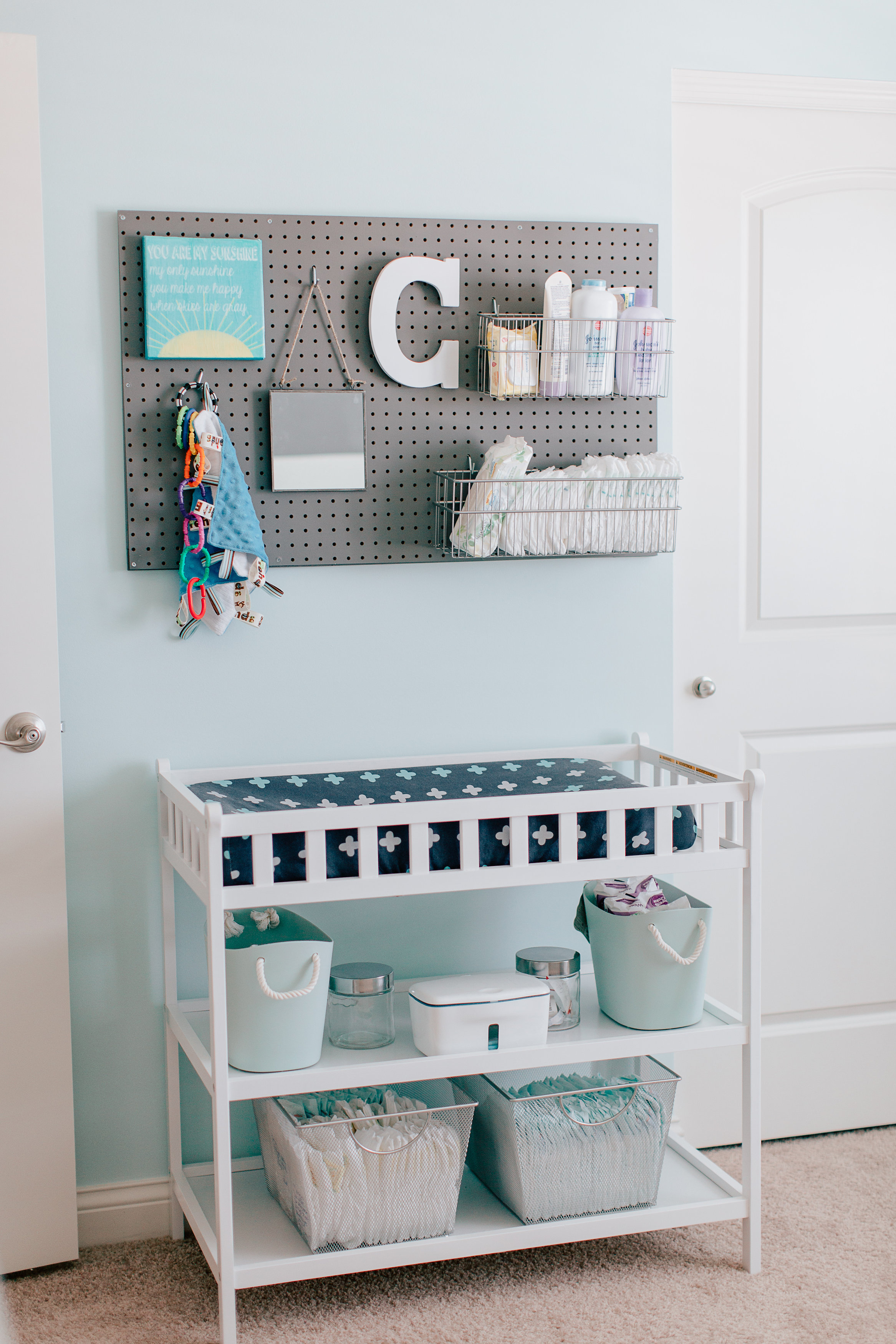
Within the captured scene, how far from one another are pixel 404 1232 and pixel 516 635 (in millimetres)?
1045

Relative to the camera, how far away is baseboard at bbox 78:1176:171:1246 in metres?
2.12

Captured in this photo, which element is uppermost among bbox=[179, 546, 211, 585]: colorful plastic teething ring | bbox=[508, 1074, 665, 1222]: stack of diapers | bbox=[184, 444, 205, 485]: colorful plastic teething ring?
bbox=[184, 444, 205, 485]: colorful plastic teething ring

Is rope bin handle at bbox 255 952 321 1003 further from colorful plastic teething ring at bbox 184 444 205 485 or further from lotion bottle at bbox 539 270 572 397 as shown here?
lotion bottle at bbox 539 270 572 397

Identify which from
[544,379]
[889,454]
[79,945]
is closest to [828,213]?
[889,454]

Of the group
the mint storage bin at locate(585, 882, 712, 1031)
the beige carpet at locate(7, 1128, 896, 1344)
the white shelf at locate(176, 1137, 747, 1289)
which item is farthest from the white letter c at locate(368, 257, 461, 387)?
the beige carpet at locate(7, 1128, 896, 1344)

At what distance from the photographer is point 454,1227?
6.27 feet

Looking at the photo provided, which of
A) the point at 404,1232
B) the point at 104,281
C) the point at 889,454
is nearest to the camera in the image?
the point at 404,1232

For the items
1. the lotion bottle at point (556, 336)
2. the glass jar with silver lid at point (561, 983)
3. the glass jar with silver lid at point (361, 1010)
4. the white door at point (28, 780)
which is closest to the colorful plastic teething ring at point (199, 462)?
the white door at point (28, 780)

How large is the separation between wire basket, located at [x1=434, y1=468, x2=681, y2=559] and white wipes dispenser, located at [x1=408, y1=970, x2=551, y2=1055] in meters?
0.74

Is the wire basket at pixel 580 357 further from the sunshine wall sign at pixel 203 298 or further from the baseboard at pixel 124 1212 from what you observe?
the baseboard at pixel 124 1212

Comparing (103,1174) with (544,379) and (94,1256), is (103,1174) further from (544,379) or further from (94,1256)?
(544,379)

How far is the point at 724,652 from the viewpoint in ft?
7.94

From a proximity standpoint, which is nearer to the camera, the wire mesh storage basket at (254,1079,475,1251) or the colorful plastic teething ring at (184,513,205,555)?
the wire mesh storage basket at (254,1079,475,1251)

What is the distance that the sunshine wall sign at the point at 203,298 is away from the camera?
2.02 metres
